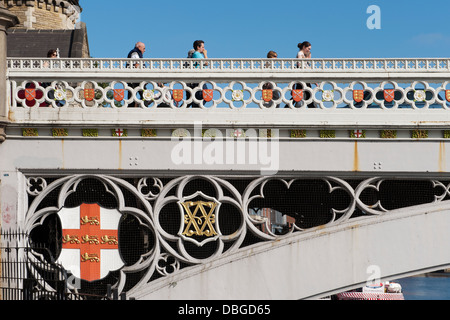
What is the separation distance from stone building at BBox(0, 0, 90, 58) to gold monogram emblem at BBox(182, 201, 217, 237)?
13238 millimetres

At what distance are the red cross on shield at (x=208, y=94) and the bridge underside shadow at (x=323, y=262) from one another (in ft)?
8.64

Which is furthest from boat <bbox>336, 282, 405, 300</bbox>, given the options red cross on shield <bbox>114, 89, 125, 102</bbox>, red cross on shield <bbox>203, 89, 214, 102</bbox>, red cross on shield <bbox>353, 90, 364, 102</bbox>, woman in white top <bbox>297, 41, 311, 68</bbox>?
red cross on shield <bbox>114, 89, 125, 102</bbox>

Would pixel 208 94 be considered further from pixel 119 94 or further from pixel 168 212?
pixel 168 212

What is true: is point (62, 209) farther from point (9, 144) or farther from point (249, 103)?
point (249, 103)

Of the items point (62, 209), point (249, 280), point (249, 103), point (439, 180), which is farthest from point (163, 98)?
point (439, 180)

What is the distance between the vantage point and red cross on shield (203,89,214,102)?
13570mm

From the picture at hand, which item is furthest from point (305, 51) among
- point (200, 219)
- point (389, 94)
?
point (200, 219)

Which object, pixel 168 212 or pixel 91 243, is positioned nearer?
pixel 91 243

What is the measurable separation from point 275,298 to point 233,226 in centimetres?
152

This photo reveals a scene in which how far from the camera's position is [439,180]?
1342 centimetres

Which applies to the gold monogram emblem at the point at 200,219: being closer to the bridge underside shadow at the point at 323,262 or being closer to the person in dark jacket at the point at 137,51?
the bridge underside shadow at the point at 323,262

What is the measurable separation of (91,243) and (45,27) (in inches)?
1546

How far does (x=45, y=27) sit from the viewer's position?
50.6 meters

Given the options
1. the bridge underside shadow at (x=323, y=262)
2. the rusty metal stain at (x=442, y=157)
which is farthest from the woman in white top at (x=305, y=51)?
the bridge underside shadow at (x=323, y=262)
